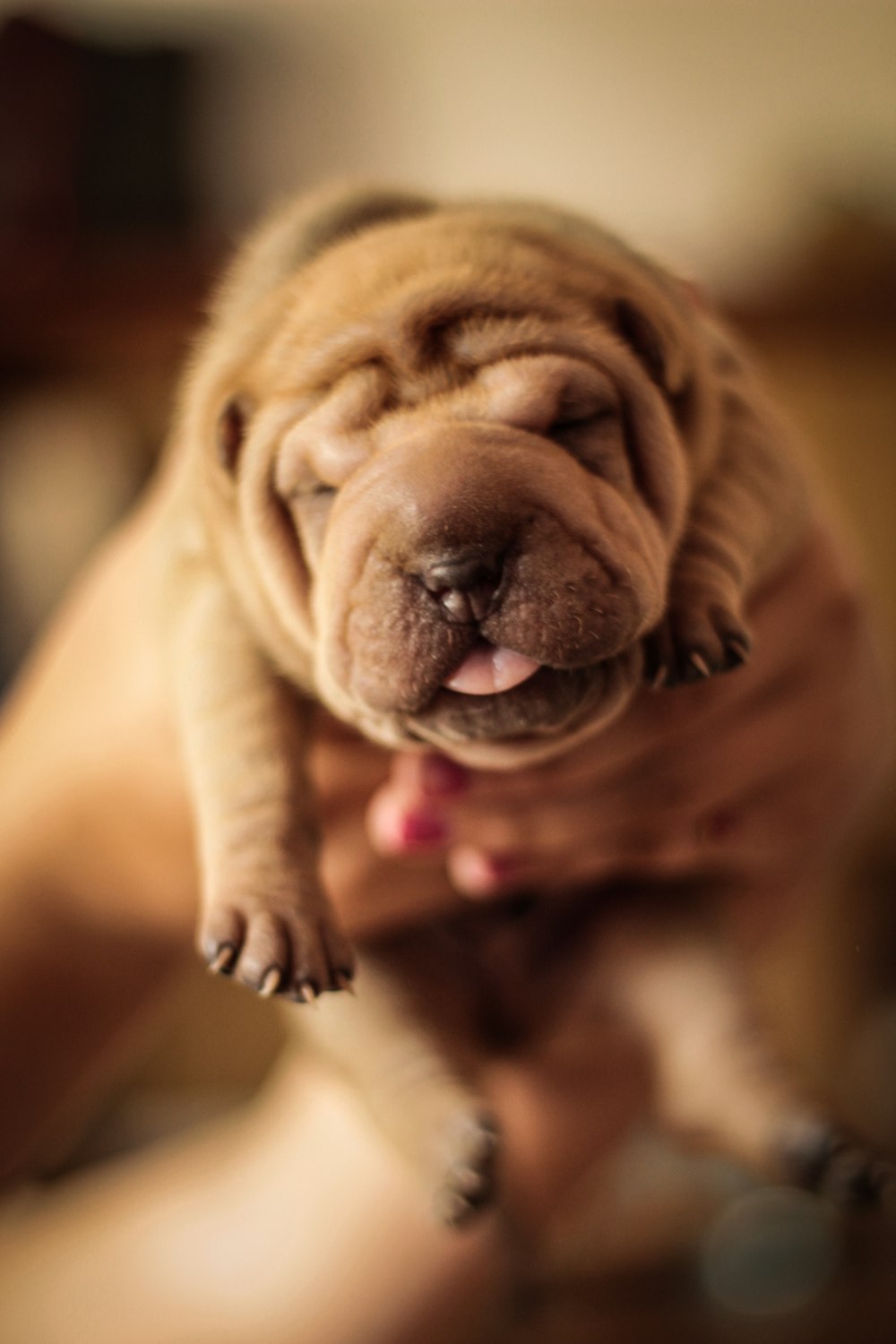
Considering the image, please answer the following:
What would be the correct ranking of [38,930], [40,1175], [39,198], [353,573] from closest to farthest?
[353,573], [38,930], [40,1175], [39,198]

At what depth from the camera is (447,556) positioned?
667mm

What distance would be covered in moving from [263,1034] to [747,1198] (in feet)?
3.44

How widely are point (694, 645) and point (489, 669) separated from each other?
0.14m

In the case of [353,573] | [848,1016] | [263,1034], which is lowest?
[263,1034]

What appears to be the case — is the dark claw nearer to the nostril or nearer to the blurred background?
the nostril

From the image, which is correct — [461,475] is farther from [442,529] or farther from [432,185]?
[432,185]

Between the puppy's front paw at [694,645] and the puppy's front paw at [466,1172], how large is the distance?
1.49ft

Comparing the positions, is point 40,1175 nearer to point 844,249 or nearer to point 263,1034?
point 263,1034

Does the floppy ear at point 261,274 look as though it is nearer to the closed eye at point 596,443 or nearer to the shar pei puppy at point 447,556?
the shar pei puppy at point 447,556

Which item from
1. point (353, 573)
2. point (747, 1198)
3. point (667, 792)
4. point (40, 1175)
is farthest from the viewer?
point (747, 1198)

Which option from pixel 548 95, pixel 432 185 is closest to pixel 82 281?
pixel 432 185

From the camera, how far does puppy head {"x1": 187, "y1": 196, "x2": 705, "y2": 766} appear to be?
0.68 metres

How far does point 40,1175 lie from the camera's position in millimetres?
1482

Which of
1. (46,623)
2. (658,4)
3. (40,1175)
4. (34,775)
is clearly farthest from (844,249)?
(40,1175)
